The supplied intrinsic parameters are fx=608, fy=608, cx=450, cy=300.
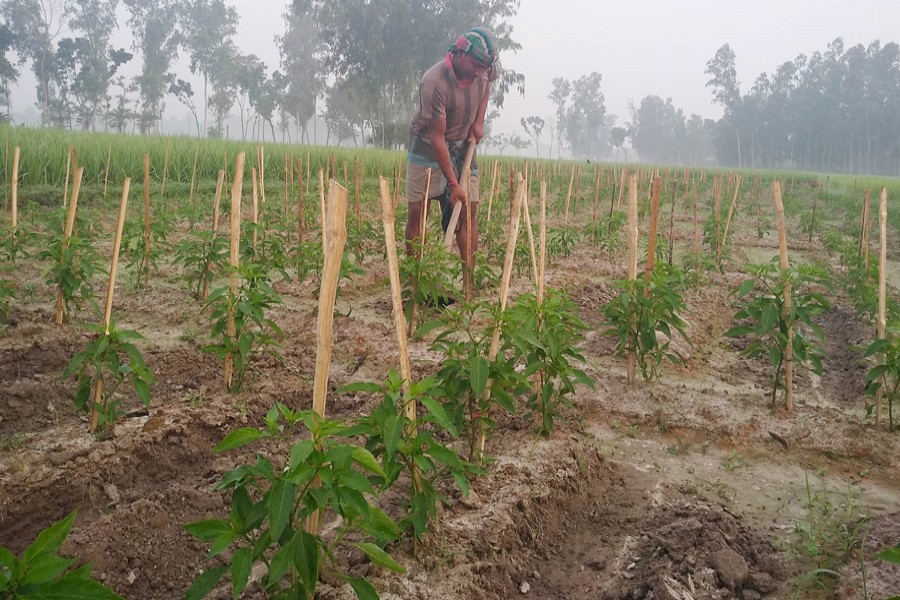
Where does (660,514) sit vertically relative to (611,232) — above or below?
below

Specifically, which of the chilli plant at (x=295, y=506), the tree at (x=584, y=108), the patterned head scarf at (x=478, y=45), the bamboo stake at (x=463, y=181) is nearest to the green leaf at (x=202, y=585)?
the chilli plant at (x=295, y=506)

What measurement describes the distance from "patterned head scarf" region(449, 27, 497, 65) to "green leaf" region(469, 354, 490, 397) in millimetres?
3234

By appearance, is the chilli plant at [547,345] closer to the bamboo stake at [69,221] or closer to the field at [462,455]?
the field at [462,455]

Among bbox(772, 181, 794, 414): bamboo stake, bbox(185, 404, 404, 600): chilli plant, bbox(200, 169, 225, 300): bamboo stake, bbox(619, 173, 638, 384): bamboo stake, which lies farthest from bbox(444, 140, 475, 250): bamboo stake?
bbox(185, 404, 404, 600): chilli plant

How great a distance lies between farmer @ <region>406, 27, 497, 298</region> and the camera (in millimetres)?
4859

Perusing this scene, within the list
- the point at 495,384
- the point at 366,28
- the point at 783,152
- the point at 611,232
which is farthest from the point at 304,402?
the point at 783,152

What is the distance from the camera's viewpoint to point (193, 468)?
2869mm

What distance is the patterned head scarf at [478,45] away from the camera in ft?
15.8

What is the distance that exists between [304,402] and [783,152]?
80.6 metres

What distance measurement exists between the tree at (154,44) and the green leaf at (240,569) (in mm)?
54932

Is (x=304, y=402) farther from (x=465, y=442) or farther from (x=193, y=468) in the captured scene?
(x=465, y=442)

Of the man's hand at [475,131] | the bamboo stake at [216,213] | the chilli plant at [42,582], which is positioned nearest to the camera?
the chilli plant at [42,582]

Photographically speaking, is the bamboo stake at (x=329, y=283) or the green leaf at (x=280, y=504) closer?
the green leaf at (x=280, y=504)

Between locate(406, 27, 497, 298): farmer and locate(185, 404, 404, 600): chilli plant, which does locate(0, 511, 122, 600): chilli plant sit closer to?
locate(185, 404, 404, 600): chilli plant
